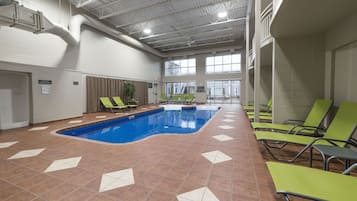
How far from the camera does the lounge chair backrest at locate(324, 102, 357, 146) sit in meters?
1.96

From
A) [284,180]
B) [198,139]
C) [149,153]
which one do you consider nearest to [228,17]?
[198,139]

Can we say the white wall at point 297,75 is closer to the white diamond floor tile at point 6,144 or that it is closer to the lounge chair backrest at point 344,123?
the lounge chair backrest at point 344,123

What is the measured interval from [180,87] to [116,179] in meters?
12.6

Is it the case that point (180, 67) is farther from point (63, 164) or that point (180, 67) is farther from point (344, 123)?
point (63, 164)

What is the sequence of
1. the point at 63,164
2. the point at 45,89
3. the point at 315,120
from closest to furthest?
1. the point at 63,164
2. the point at 315,120
3. the point at 45,89

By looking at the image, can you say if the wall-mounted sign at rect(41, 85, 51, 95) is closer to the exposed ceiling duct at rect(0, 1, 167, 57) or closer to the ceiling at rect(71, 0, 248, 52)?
the exposed ceiling duct at rect(0, 1, 167, 57)

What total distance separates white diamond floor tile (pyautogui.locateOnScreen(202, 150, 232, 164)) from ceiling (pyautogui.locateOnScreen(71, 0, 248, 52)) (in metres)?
5.95

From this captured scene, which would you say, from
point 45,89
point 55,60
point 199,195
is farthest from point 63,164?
point 55,60

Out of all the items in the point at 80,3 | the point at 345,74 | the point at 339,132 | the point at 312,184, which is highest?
the point at 80,3

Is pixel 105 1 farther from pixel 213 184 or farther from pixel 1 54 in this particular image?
pixel 213 184

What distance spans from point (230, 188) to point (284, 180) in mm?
557

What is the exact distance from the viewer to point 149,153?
7.76 ft

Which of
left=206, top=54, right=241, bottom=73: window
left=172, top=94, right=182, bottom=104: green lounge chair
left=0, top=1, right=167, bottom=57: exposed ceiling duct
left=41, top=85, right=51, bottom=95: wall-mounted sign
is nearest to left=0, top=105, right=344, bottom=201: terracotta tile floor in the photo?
left=41, top=85, right=51, bottom=95: wall-mounted sign

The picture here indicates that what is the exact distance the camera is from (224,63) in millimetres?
12461
